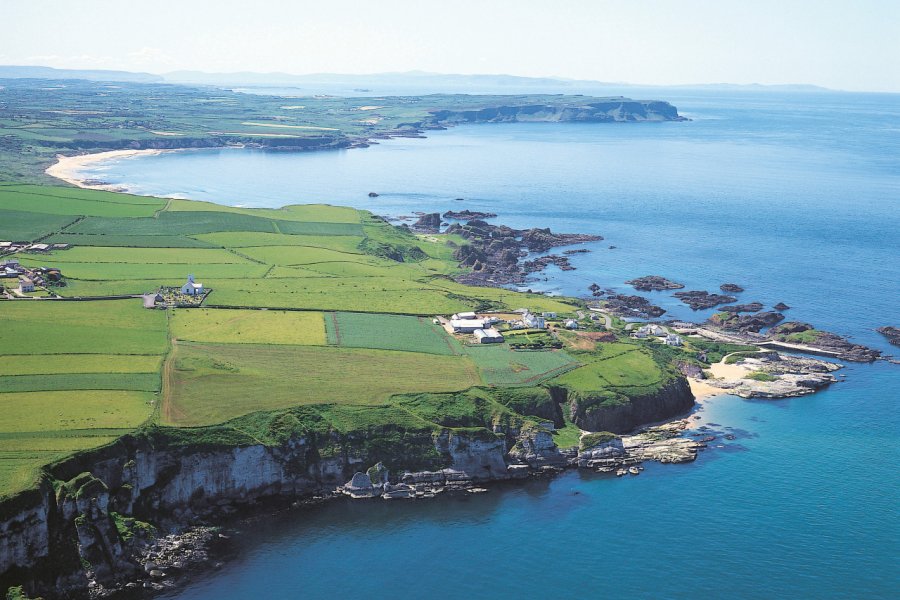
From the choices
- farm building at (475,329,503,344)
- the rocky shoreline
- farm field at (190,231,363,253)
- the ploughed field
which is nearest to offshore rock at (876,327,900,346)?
the ploughed field

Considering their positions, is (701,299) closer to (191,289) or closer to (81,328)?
(191,289)

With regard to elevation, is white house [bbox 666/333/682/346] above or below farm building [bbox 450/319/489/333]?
below

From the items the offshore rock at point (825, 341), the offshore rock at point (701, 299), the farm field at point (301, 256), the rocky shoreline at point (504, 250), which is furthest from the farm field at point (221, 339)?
the offshore rock at point (825, 341)

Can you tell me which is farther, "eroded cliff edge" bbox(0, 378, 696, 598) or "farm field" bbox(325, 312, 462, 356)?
"farm field" bbox(325, 312, 462, 356)

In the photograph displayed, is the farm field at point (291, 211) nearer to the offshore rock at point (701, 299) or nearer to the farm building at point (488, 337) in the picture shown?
the offshore rock at point (701, 299)

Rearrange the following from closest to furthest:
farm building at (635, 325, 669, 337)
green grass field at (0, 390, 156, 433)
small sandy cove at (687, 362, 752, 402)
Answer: green grass field at (0, 390, 156, 433) < small sandy cove at (687, 362, 752, 402) < farm building at (635, 325, 669, 337)

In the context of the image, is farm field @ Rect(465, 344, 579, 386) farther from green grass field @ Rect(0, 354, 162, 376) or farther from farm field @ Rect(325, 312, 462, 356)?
green grass field @ Rect(0, 354, 162, 376)

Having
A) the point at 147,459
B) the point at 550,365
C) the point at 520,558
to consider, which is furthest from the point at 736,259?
the point at 147,459
